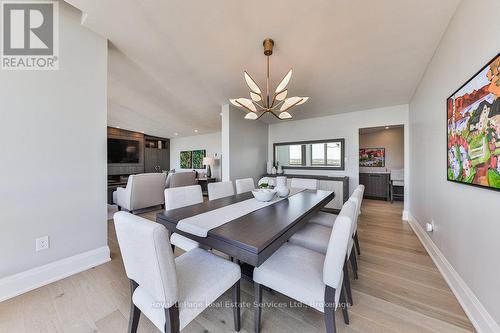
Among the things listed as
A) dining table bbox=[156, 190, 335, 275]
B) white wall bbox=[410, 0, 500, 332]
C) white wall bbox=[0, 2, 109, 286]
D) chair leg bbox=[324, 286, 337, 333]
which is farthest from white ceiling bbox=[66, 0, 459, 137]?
chair leg bbox=[324, 286, 337, 333]

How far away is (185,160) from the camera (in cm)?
801

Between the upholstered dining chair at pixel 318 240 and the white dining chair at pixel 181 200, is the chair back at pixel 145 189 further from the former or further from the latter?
the upholstered dining chair at pixel 318 240

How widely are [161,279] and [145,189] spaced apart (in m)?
3.62

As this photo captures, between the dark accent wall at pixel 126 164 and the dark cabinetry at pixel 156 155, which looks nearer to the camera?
the dark accent wall at pixel 126 164

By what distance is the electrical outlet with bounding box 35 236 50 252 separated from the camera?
170 cm

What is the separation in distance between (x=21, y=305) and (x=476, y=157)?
3.57 m

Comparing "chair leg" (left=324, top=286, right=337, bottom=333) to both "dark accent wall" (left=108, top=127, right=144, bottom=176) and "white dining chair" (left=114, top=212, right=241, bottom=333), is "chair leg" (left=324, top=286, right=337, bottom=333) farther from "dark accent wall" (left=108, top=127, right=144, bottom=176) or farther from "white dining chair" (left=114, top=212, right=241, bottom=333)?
"dark accent wall" (left=108, top=127, right=144, bottom=176)

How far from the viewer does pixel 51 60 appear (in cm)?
180

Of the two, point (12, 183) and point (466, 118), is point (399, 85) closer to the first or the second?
point (466, 118)

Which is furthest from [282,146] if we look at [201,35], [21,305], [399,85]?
[21,305]

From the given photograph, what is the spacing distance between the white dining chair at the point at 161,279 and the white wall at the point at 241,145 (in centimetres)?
286

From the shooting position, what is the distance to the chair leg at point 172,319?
34.4 inches

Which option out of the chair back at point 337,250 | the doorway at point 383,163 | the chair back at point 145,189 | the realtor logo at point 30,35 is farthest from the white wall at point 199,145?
the chair back at point 337,250

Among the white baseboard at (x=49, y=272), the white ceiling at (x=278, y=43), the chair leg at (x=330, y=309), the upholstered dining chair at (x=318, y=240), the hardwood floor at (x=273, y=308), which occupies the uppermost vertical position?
the white ceiling at (x=278, y=43)
